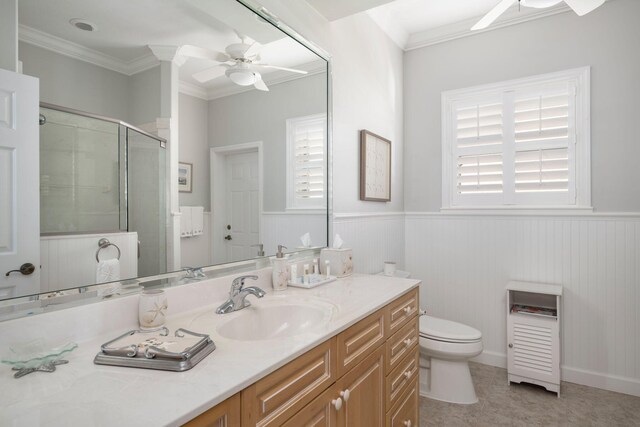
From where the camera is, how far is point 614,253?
2.60 metres

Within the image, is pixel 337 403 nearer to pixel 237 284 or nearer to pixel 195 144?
pixel 237 284

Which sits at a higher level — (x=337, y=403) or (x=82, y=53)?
(x=82, y=53)

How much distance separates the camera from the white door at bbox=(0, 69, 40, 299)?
3.00 ft

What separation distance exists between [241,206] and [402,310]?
37.4 inches

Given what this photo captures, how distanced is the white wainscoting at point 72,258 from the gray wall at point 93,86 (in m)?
0.39

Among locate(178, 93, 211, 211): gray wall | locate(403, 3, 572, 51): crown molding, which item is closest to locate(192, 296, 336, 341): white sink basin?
locate(178, 93, 211, 211): gray wall

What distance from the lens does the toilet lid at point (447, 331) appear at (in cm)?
241

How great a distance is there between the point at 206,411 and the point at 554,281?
9.64 feet

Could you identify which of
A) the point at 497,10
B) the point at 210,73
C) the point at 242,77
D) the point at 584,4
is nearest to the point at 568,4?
the point at 584,4

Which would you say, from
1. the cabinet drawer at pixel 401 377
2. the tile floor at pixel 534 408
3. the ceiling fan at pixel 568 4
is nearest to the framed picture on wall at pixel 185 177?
the cabinet drawer at pixel 401 377

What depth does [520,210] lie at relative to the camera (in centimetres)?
292

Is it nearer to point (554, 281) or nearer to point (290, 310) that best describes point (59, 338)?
point (290, 310)

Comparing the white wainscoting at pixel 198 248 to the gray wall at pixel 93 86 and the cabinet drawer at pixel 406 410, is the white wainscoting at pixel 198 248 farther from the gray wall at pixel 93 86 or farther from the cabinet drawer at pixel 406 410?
the cabinet drawer at pixel 406 410

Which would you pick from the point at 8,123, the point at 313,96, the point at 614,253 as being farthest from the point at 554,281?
the point at 8,123
